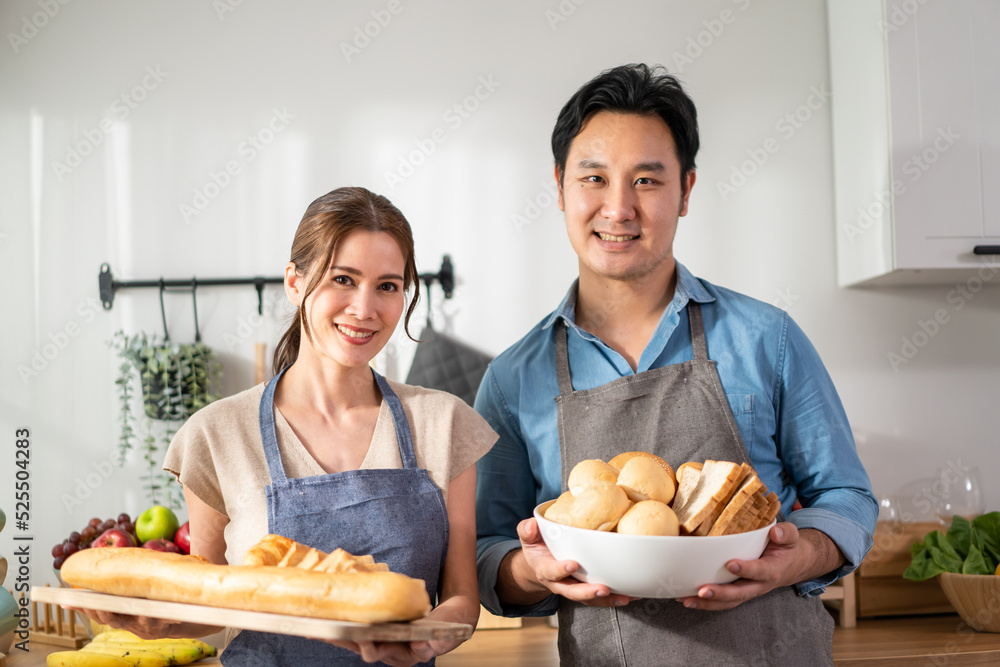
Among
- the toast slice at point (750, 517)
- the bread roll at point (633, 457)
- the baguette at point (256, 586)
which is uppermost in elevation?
the bread roll at point (633, 457)

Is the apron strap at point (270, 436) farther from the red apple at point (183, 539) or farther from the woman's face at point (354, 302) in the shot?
the red apple at point (183, 539)

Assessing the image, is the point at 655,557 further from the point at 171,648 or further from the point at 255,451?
the point at 171,648

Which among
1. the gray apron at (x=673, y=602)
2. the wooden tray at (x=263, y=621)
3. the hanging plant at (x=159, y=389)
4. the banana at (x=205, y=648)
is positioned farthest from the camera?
the hanging plant at (x=159, y=389)

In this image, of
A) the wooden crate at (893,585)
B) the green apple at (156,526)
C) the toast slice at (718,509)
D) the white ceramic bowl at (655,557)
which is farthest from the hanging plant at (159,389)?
the wooden crate at (893,585)

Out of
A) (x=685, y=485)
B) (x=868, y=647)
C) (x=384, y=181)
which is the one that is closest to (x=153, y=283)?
(x=384, y=181)

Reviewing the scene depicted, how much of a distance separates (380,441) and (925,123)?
5.04 ft

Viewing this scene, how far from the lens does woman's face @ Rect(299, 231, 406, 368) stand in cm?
105

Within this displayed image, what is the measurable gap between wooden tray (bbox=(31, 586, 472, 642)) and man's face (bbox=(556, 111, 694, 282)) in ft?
1.89

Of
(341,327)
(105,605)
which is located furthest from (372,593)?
(341,327)

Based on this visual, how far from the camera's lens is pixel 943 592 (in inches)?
68.6

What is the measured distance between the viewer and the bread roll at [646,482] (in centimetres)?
80

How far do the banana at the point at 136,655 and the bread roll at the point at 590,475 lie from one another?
1.03 metres

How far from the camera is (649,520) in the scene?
744 mm

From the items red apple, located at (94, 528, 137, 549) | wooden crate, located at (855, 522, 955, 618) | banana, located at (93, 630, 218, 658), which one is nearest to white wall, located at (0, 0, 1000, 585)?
wooden crate, located at (855, 522, 955, 618)
